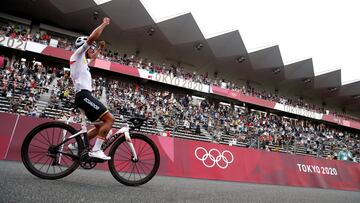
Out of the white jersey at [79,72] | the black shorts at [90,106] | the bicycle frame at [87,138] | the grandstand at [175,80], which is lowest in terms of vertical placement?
the bicycle frame at [87,138]

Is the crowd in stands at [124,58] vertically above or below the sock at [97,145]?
above

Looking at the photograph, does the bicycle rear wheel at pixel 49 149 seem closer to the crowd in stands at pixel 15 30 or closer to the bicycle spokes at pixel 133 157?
the bicycle spokes at pixel 133 157

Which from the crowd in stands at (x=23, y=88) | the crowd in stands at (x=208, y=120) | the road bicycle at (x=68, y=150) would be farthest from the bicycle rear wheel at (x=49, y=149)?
the crowd in stands at (x=208, y=120)

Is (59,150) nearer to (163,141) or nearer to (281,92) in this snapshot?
(163,141)

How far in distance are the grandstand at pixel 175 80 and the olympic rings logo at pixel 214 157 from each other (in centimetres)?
296

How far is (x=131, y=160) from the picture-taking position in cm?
468

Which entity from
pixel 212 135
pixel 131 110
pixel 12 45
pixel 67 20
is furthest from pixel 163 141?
pixel 67 20

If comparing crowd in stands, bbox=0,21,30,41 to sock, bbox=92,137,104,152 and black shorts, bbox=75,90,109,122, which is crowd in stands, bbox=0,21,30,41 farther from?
sock, bbox=92,137,104,152

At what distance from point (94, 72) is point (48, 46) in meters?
4.25

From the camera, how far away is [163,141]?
1095cm

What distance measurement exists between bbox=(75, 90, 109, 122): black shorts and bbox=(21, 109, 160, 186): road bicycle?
0.49 ft

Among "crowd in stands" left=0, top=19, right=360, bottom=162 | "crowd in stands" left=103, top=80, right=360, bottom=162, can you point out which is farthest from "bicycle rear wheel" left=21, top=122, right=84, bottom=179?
"crowd in stands" left=103, top=80, right=360, bottom=162

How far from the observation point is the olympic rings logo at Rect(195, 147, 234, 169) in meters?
11.5

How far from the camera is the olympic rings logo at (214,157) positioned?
1148cm
